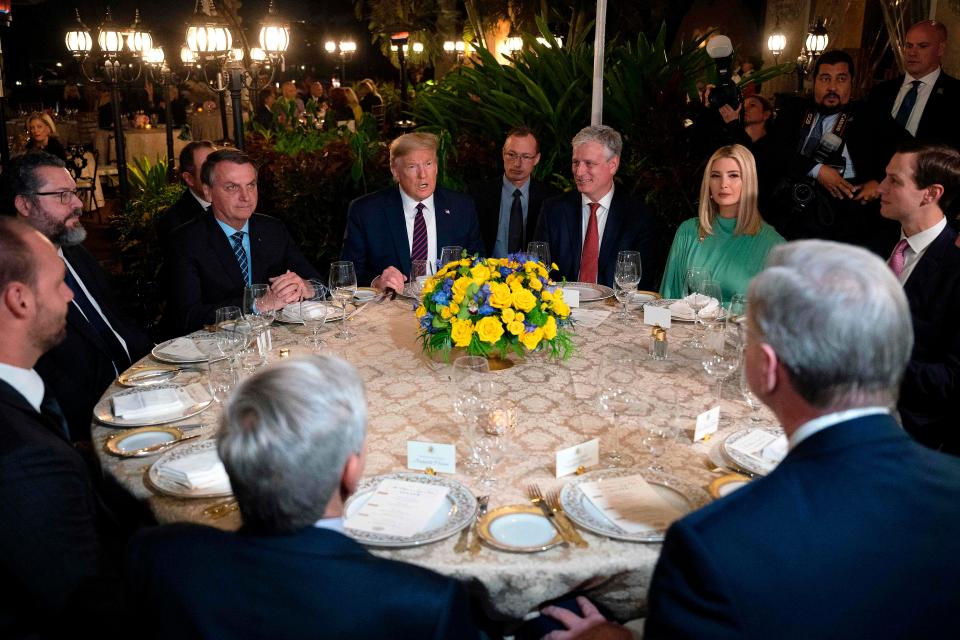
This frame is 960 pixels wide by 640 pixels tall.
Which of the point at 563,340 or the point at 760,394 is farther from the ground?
the point at 760,394

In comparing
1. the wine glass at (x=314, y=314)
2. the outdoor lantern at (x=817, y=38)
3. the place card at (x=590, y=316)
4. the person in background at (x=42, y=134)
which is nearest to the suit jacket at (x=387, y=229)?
the wine glass at (x=314, y=314)

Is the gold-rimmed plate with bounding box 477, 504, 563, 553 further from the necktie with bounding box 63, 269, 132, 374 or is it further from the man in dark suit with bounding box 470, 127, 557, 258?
the man in dark suit with bounding box 470, 127, 557, 258

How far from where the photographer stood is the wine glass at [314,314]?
2898 millimetres

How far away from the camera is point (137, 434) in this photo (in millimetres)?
2225

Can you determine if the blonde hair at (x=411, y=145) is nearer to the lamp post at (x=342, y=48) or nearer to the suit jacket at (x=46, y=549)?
the suit jacket at (x=46, y=549)

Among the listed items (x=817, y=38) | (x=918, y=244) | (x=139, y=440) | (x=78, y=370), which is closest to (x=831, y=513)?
(x=139, y=440)

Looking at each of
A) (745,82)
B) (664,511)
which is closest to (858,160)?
(745,82)

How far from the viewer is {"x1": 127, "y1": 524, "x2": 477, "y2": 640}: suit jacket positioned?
3.79 feet

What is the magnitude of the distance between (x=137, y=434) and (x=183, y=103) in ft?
45.5

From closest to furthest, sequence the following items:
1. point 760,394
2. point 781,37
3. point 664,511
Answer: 1. point 760,394
2. point 664,511
3. point 781,37

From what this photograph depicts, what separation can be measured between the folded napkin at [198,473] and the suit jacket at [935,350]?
7.43 feet

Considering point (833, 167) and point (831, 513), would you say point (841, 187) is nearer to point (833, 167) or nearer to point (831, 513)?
point (833, 167)

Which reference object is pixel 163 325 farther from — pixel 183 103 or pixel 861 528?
pixel 183 103

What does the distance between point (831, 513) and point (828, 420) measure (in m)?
0.17
